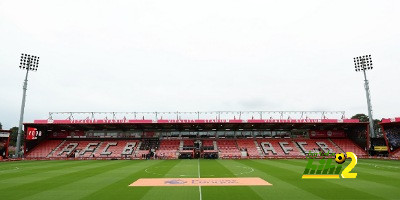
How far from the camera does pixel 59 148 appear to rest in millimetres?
57281

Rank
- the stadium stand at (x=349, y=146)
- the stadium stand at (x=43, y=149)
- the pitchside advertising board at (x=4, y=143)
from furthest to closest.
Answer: the stadium stand at (x=43, y=149) → the stadium stand at (x=349, y=146) → the pitchside advertising board at (x=4, y=143)

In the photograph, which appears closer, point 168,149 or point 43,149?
point 168,149

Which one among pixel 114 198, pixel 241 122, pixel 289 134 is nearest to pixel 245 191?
pixel 114 198

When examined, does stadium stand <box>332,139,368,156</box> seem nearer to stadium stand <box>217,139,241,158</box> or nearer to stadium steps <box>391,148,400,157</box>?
stadium steps <box>391,148,400,157</box>

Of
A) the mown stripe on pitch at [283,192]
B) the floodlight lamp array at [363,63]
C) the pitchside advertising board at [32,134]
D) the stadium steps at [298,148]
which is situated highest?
the floodlight lamp array at [363,63]

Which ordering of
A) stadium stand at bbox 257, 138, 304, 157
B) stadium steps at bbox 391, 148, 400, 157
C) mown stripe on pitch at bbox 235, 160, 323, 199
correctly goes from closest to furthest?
mown stripe on pitch at bbox 235, 160, 323, 199 → stadium steps at bbox 391, 148, 400, 157 → stadium stand at bbox 257, 138, 304, 157

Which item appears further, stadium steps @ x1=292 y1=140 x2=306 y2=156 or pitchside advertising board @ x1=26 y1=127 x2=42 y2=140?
pitchside advertising board @ x1=26 y1=127 x2=42 y2=140

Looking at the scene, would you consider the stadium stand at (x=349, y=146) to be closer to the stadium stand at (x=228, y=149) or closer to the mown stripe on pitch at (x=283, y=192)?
the stadium stand at (x=228, y=149)

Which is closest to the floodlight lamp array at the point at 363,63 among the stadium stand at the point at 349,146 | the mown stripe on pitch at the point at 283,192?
the stadium stand at the point at 349,146

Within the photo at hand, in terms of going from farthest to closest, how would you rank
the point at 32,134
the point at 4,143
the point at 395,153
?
the point at 32,134
the point at 4,143
the point at 395,153

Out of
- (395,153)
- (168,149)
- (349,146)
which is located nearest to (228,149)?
(168,149)

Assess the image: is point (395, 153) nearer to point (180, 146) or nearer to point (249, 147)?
point (249, 147)

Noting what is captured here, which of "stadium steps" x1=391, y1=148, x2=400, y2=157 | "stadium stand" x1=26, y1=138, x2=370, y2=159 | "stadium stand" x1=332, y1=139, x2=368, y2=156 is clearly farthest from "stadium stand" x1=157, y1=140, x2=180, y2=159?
"stadium steps" x1=391, y1=148, x2=400, y2=157

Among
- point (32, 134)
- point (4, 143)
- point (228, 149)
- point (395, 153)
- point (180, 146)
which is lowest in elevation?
point (395, 153)
